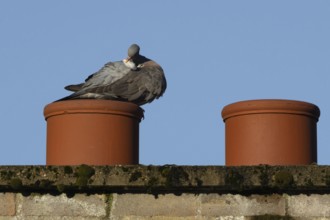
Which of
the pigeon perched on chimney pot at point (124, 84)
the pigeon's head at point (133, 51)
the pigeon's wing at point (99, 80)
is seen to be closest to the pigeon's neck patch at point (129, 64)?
the pigeon perched on chimney pot at point (124, 84)

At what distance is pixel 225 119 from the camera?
644cm

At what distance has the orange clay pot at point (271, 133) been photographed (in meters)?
6.18

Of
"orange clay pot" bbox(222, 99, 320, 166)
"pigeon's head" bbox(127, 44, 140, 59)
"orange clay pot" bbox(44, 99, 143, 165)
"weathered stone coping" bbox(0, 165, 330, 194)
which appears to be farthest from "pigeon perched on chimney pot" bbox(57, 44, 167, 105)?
"weathered stone coping" bbox(0, 165, 330, 194)

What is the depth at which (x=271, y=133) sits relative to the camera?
6207 millimetres

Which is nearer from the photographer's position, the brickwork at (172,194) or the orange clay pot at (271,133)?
the brickwork at (172,194)

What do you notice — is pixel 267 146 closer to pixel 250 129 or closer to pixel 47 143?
pixel 250 129

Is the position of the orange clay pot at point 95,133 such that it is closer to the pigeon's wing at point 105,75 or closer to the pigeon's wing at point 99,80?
the pigeon's wing at point 99,80

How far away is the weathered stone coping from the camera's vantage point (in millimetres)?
5496

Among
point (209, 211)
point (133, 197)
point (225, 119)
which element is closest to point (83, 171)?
point (133, 197)

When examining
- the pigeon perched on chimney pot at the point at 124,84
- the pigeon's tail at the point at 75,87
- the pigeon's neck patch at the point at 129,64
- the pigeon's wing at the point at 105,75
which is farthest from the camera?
the pigeon's neck patch at the point at 129,64

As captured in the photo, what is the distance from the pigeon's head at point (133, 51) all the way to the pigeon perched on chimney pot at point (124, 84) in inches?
18.2

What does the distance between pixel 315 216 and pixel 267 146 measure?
2.70 feet

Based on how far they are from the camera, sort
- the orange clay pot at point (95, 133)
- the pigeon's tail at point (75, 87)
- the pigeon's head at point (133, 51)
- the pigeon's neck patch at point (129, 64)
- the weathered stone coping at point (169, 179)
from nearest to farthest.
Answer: the weathered stone coping at point (169, 179)
the orange clay pot at point (95, 133)
the pigeon's tail at point (75, 87)
the pigeon's neck patch at point (129, 64)
the pigeon's head at point (133, 51)

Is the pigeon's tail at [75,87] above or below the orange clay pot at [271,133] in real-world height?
above
